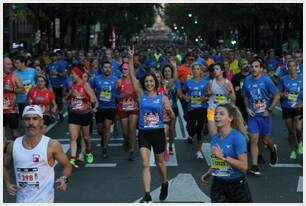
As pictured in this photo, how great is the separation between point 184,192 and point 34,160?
3449 millimetres

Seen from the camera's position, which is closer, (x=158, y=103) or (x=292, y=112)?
(x=158, y=103)

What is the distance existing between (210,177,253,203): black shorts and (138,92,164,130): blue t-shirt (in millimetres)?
2586

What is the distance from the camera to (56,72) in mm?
17688

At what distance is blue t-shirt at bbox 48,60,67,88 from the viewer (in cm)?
1759

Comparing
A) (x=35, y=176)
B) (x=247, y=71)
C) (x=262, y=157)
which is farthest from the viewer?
(x=247, y=71)

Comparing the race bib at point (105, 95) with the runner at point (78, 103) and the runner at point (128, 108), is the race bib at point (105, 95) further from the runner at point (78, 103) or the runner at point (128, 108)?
the runner at point (78, 103)

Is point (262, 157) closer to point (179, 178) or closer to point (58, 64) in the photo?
point (179, 178)

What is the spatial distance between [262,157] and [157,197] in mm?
3169

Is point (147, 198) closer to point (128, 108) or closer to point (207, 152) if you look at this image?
point (128, 108)

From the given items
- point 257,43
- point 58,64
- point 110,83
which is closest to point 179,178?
point 110,83

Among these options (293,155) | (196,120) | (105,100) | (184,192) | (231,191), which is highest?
(105,100)

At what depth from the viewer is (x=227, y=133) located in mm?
5945

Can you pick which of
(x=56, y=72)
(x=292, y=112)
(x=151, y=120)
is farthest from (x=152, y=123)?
(x=56, y=72)

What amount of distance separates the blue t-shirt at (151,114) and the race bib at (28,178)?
299 centimetres
